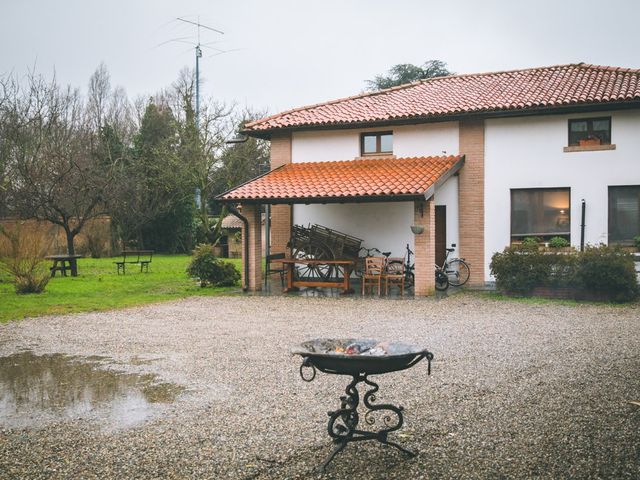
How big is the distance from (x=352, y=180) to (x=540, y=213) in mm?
5092

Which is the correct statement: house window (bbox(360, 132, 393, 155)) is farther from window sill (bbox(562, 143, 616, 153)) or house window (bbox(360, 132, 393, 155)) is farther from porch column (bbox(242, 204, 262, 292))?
window sill (bbox(562, 143, 616, 153))

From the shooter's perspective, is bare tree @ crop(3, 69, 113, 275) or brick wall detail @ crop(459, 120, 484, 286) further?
bare tree @ crop(3, 69, 113, 275)

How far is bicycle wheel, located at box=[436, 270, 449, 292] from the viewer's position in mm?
15546

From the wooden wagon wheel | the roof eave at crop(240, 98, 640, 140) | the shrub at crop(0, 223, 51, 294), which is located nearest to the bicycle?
the wooden wagon wheel

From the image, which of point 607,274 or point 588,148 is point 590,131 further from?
point 607,274

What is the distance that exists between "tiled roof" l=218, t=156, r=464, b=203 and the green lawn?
2.93 m

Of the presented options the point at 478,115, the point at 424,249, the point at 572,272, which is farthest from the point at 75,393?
the point at 478,115

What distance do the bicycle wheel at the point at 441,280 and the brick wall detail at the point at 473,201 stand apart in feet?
2.93

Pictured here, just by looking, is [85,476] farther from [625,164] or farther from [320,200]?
[625,164]

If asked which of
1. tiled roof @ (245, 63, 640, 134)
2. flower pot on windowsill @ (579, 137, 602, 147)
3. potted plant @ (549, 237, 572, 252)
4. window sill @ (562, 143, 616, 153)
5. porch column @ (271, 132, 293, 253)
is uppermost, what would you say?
tiled roof @ (245, 63, 640, 134)

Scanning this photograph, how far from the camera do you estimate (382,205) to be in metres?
17.0

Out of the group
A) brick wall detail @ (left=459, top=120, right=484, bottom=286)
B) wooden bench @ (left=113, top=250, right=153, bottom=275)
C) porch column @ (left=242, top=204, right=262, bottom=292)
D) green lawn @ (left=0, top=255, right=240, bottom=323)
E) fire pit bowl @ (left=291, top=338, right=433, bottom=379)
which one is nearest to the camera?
fire pit bowl @ (left=291, top=338, right=433, bottom=379)

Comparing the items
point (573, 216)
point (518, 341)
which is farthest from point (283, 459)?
point (573, 216)

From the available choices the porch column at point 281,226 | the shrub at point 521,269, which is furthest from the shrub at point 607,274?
the porch column at point 281,226
